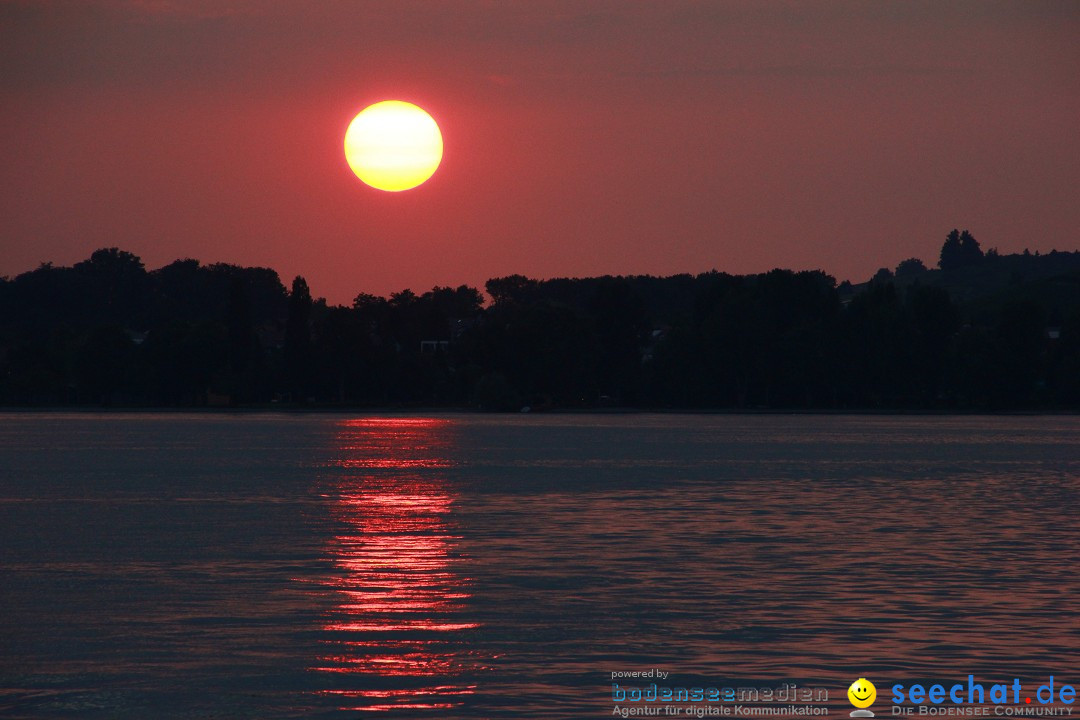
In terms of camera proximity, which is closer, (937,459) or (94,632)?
(94,632)

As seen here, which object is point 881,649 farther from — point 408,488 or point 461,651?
point 408,488

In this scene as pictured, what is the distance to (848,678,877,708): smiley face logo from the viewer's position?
18547 millimetres

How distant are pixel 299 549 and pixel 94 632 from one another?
Result: 40.7 feet

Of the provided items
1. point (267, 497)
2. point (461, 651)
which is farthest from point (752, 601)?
point (267, 497)

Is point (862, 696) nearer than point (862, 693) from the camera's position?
Yes

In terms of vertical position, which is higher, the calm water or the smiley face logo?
the calm water

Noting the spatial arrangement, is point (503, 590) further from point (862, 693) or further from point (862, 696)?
point (862, 696)

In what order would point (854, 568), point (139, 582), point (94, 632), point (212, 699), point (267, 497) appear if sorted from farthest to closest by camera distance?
point (267, 497) → point (854, 568) → point (139, 582) → point (94, 632) → point (212, 699)

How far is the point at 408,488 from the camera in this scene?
2346 inches

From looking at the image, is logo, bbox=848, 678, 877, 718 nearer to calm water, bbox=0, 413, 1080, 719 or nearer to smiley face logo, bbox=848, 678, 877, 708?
smiley face logo, bbox=848, 678, 877, 708

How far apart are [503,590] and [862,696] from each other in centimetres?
1057

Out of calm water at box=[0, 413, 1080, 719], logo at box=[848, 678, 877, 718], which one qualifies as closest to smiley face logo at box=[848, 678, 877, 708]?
logo at box=[848, 678, 877, 718]

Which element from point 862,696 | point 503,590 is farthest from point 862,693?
point 503,590

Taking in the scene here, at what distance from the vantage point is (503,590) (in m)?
28.3
